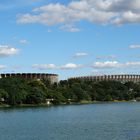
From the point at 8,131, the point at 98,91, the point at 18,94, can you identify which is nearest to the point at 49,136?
the point at 8,131

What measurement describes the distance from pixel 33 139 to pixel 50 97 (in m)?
100

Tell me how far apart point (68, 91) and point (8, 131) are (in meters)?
106

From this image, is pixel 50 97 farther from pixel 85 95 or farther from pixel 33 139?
pixel 33 139

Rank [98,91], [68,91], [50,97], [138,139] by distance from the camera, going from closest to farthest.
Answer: [138,139]
[50,97]
[68,91]
[98,91]

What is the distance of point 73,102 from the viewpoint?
526 feet

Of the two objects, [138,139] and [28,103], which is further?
[28,103]

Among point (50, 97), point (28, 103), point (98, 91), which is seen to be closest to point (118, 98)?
point (98, 91)

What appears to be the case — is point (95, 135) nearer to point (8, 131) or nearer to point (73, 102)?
point (8, 131)

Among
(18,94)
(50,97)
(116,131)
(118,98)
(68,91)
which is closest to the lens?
(116,131)

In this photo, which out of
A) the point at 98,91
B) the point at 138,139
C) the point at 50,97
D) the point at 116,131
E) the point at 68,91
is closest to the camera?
the point at 138,139

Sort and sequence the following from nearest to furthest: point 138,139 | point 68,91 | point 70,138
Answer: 1. point 138,139
2. point 70,138
3. point 68,91

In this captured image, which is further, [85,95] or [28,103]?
[85,95]

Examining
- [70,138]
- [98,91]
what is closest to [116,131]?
[70,138]

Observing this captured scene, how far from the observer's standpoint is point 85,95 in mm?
165500
